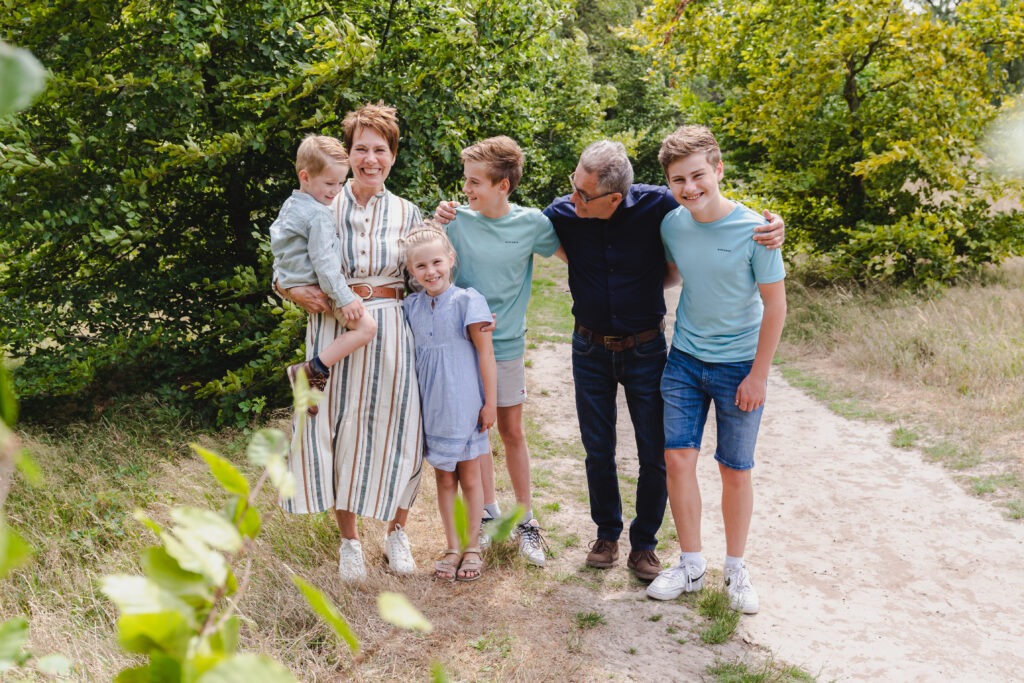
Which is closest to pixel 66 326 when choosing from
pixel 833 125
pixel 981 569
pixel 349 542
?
pixel 349 542

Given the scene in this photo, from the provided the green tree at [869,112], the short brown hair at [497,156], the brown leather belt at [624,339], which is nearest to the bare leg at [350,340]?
the short brown hair at [497,156]

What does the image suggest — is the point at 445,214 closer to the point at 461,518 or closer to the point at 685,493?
the point at 685,493

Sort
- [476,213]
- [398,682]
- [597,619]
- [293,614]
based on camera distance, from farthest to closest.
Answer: [476,213]
[597,619]
[293,614]
[398,682]

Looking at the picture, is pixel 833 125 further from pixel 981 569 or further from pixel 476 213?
pixel 476 213

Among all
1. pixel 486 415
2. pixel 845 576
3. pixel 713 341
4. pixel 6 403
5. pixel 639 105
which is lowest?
pixel 845 576

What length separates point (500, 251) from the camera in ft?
12.6

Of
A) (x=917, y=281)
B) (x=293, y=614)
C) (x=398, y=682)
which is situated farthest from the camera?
(x=917, y=281)

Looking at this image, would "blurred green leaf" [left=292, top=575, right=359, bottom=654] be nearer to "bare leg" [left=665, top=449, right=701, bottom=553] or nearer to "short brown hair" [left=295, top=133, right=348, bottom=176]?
"short brown hair" [left=295, top=133, right=348, bottom=176]

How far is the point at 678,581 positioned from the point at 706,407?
33.5 inches

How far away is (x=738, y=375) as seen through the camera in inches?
142

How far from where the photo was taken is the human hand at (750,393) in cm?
348

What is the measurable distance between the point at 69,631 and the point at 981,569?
443 cm

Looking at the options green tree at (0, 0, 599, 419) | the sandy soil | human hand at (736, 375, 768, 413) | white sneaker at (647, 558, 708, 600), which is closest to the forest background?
green tree at (0, 0, 599, 419)

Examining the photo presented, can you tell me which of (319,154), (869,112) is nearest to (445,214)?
(319,154)
